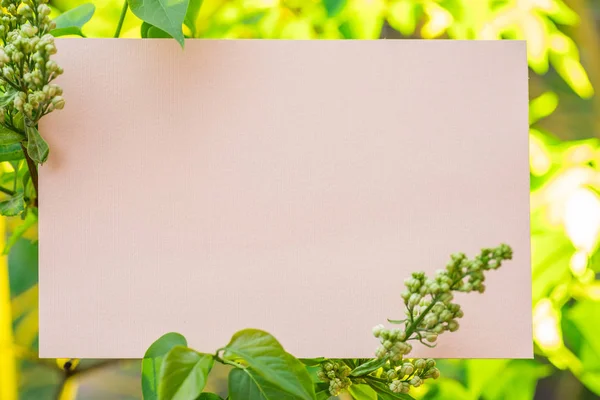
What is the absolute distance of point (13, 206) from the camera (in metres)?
0.26

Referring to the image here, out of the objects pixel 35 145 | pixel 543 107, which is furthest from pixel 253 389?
pixel 543 107

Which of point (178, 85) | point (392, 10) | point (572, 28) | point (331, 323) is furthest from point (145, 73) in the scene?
point (572, 28)

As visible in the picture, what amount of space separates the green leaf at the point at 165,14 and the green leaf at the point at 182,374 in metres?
0.12

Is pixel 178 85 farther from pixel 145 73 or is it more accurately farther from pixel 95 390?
pixel 95 390

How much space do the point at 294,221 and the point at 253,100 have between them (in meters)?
0.06

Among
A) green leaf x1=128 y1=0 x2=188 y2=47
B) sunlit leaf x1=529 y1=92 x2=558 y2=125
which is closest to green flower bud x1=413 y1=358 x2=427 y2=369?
green leaf x1=128 y1=0 x2=188 y2=47

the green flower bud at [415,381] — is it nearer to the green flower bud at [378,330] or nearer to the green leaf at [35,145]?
the green flower bud at [378,330]

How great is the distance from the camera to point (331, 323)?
234 millimetres

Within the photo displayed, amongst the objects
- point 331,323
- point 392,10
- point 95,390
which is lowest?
point 95,390

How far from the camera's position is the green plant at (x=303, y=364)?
0.64 feet

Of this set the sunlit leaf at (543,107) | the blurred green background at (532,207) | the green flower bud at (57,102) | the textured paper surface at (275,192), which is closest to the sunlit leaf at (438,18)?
the blurred green background at (532,207)

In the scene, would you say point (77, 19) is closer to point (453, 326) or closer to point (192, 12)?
point (192, 12)

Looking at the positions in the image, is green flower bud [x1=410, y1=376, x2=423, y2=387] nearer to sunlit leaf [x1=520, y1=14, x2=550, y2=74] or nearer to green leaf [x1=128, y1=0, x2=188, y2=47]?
green leaf [x1=128, y1=0, x2=188, y2=47]

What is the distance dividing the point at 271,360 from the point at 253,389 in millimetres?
25
